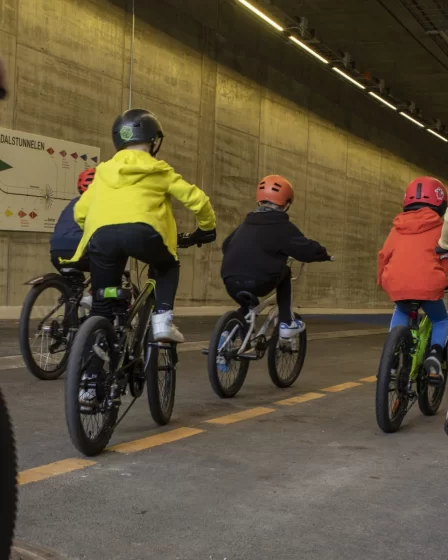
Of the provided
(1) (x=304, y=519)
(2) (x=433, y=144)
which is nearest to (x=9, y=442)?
(1) (x=304, y=519)

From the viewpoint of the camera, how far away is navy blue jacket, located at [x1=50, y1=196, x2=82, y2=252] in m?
6.44

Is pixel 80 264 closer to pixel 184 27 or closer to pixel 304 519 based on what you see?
pixel 304 519

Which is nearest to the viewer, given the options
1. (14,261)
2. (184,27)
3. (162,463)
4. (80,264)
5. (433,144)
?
(162,463)

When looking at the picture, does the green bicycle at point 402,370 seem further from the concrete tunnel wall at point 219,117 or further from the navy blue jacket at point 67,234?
the concrete tunnel wall at point 219,117

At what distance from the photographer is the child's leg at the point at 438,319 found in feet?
17.5

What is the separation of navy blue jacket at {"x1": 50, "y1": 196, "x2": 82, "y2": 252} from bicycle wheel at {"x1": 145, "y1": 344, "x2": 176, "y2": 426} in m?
2.01

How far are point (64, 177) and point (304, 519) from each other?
39.3 feet

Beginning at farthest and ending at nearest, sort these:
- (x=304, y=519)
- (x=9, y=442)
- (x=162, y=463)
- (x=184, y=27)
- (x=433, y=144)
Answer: (x=433, y=144) < (x=184, y=27) < (x=162, y=463) < (x=304, y=519) < (x=9, y=442)

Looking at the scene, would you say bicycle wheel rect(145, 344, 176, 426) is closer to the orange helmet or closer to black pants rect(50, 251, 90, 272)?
black pants rect(50, 251, 90, 272)

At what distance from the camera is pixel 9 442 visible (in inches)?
71.9

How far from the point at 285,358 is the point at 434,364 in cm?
186

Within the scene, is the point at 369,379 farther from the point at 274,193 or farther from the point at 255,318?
the point at 274,193

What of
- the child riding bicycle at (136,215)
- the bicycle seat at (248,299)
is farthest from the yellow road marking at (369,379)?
the child riding bicycle at (136,215)

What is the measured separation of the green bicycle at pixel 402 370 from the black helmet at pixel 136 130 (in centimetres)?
187
